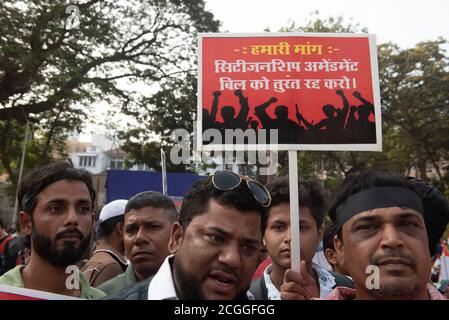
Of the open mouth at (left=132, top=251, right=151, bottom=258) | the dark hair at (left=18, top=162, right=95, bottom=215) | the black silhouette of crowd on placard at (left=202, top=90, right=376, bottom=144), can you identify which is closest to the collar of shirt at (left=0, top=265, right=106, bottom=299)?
the dark hair at (left=18, top=162, right=95, bottom=215)

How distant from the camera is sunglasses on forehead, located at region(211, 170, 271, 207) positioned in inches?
70.9

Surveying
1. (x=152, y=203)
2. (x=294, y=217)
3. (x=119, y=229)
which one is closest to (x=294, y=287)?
(x=294, y=217)

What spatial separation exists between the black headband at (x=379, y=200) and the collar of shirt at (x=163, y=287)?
2.36 ft

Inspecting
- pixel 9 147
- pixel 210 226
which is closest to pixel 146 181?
pixel 210 226

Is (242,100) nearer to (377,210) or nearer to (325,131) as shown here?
(325,131)

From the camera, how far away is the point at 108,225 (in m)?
3.51

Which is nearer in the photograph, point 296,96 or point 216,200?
point 216,200

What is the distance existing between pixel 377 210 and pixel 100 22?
41.2ft

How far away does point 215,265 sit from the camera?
1.65m

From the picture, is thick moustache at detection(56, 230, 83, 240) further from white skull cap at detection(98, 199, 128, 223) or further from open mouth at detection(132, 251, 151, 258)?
white skull cap at detection(98, 199, 128, 223)

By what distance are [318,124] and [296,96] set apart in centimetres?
18

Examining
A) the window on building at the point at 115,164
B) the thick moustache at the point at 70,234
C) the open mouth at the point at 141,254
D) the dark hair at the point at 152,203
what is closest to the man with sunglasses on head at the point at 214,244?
the thick moustache at the point at 70,234

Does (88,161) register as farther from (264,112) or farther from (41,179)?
(264,112)
